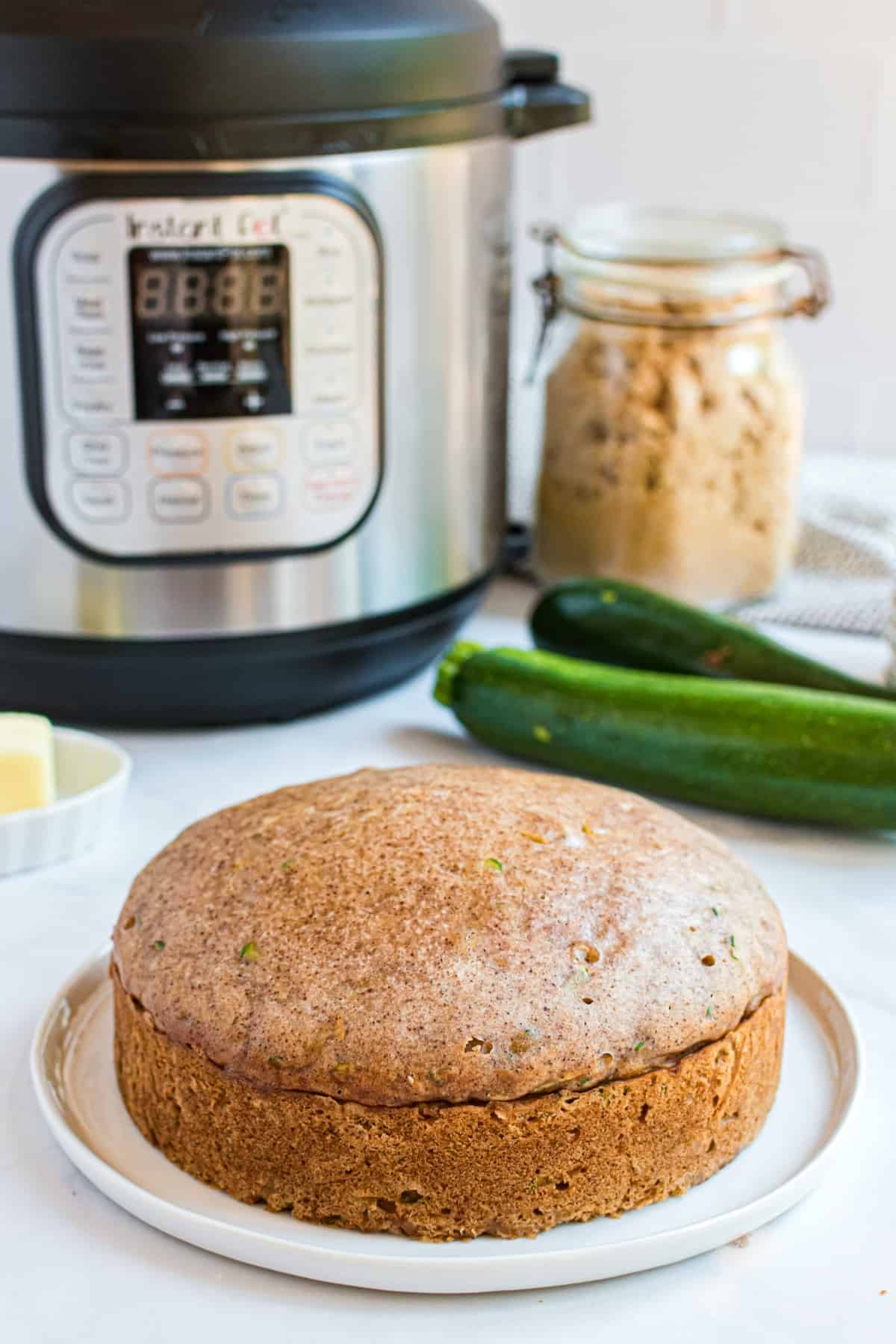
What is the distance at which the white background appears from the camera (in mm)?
1451

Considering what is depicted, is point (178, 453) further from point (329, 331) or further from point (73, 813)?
point (73, 813)

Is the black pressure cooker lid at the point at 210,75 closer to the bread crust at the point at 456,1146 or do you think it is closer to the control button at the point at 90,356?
the control button at the point at 90,356

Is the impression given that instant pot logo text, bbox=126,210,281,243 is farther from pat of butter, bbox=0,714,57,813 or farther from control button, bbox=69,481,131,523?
pat of butter, bbox=0,714,57,813

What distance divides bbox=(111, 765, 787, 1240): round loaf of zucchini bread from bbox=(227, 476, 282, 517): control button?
0.33 metres

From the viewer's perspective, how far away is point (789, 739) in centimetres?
88

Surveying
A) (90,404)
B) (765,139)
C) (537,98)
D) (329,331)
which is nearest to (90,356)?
(90,404)

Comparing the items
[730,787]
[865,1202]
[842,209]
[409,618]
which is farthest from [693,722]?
[842,209]

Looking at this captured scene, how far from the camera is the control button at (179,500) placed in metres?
0.91

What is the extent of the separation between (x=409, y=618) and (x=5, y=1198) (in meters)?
0.50

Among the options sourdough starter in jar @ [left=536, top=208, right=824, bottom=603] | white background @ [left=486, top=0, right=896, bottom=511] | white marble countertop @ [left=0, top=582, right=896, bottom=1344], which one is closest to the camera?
white marble countertop @ [left=0, top=582, right=896, bottom=1344]

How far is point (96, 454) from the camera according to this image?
901 mm

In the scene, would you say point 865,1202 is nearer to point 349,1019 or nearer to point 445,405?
point 349,1019

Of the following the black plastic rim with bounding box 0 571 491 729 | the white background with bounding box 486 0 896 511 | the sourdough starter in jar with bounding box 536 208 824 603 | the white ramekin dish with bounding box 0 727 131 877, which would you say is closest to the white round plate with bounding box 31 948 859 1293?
the white ramekin dish with bounding box 0 727 131 877

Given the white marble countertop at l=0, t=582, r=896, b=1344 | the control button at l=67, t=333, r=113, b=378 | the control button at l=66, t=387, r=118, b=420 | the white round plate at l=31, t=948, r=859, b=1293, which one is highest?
the control button at l=67, t=333, r=113, b=378
